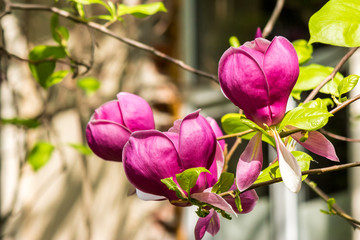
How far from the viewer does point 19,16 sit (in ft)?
7.24

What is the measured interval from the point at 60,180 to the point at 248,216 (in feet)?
3.15

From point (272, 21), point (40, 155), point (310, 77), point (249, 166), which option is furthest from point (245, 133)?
point (40, 155)

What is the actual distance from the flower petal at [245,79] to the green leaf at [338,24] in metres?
0.08

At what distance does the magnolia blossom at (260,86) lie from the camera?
336mm

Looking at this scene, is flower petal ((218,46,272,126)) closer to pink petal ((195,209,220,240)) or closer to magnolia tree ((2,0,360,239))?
magnolia tree ((2,0,360,239))

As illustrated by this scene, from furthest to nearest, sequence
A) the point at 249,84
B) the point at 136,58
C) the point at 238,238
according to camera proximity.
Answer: the point at 136,58 < the point at 238,238 < the point at 249,84

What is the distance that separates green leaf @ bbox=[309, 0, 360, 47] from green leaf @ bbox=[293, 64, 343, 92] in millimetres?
184

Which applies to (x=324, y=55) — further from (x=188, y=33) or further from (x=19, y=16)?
(x=19, y=16)

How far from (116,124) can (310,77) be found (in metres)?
0.28

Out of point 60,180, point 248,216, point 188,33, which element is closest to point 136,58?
point 188,33

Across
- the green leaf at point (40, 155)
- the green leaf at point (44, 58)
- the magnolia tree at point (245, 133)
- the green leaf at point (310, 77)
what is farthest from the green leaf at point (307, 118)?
the green leaf at point (40, 155)

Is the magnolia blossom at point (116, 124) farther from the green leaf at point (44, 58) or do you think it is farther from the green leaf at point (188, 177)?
the green leaf at point (44, 58)

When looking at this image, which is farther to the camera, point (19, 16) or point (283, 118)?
point (19, 16)

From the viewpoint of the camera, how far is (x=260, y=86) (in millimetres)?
344
